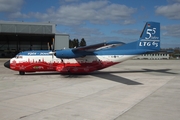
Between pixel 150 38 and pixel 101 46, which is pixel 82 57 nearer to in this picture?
pixel 101 46

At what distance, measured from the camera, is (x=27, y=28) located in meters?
56.2

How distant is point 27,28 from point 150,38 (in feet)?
141

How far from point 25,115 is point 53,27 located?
2056 inches

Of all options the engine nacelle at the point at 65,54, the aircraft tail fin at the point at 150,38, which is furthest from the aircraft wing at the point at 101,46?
the aircraft tail fin at the point at 150,38

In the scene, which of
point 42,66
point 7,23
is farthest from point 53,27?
point 42,66

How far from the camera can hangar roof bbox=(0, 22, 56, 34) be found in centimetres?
5388

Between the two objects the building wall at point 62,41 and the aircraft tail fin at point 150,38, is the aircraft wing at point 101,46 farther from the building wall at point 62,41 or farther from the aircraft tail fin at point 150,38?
the building wall at point 62,41

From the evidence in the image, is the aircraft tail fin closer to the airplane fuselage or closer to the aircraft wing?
the airplane fuselage

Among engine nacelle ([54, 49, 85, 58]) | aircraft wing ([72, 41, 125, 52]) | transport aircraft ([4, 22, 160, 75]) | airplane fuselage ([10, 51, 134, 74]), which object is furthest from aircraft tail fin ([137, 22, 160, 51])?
engine nacelle ([54, 49, 85, 58])

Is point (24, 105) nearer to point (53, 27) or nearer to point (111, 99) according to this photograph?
point (111, 99)

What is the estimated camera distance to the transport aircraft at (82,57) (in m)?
20.0

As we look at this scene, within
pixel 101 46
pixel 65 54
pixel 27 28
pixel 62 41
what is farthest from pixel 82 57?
pixel 27 28

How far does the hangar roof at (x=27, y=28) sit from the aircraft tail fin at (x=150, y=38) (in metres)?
39.7

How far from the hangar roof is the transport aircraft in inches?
1482
